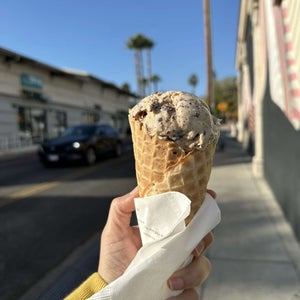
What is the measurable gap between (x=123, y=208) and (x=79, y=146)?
11898mm

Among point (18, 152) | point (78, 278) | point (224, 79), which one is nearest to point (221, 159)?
point (78, 278)

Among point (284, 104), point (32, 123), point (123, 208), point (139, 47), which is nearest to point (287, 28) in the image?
point (284, 104)

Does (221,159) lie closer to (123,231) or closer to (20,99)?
(123,231)

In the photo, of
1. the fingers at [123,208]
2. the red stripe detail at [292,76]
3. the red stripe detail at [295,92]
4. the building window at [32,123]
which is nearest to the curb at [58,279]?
the fingers at [123,208]

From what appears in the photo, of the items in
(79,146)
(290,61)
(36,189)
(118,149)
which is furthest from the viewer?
(118,149)

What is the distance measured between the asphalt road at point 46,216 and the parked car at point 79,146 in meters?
1.08

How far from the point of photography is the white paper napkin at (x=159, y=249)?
1457 millimetres

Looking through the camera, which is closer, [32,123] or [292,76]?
[292,76]

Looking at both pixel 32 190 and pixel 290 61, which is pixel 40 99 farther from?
pixel 290 61

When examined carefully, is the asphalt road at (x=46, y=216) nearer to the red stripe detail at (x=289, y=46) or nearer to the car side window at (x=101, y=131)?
the car side window at (x=101, y=131)

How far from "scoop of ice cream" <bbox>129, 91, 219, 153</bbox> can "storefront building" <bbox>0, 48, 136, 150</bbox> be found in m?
22.2

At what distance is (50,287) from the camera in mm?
3977

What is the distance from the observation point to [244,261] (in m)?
4.25

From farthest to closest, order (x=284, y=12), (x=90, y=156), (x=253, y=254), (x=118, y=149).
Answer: (x=118, y=149) → (x=90, y=156) → (x=284, y=12) → (x=253, y=254)
